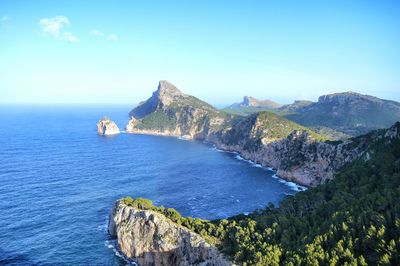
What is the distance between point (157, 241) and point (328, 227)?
31.1 m

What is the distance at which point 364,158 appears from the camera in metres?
99.0

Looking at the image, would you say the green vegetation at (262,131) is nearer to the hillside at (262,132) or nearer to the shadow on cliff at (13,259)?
the hillside at (262,132)

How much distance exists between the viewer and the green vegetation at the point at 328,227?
50.8 m

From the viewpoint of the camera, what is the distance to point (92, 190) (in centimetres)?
11269

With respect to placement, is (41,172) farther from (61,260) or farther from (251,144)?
(251,144)

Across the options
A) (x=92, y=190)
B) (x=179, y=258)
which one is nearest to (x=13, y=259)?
(x=179, y=258)

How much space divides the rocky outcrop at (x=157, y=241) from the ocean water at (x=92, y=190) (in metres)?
4.40

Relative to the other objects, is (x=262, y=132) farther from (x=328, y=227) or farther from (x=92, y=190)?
(x=328, y=227)

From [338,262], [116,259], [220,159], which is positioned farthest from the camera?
[220,159]

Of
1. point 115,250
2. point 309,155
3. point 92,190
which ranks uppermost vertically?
point 309,155

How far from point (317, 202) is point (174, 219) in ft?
97.7

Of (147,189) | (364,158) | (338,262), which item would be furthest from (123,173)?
(338,262)

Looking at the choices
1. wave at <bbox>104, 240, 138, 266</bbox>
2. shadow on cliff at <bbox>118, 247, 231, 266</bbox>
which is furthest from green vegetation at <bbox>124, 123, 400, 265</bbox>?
wave at <bbox>104, 240, 138, 266</bbox>

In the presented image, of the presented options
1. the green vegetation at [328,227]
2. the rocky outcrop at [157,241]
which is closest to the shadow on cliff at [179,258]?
the rocky outcrop at [157,241]
